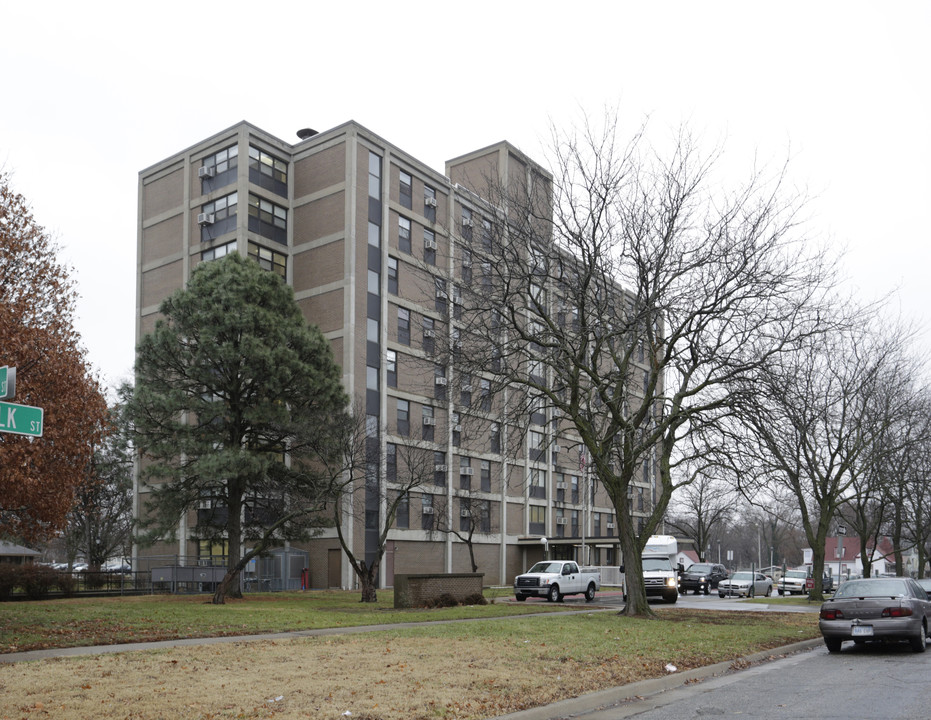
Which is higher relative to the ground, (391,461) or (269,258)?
(269,258)

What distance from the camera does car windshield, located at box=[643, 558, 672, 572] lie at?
1487 inches

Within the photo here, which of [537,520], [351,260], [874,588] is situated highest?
[351,260]

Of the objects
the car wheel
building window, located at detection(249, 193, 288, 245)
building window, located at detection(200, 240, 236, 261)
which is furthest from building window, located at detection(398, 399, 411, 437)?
the car wheel

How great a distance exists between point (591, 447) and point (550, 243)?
18.6 ft

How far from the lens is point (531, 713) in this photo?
31.5 ft

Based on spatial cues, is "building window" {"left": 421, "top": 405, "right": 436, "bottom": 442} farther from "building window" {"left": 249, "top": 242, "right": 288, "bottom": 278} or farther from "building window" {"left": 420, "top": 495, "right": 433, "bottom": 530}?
"building window" {"left": 249, "top": 242, "right": 288, "bottom": 278}

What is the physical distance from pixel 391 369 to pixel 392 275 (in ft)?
18.1

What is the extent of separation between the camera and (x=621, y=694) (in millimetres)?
11422

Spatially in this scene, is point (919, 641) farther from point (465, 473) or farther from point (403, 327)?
point (465, 473)

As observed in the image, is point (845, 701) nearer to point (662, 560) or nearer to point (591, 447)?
point (591, 447)

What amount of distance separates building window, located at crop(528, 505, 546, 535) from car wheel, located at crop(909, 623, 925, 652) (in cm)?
4783

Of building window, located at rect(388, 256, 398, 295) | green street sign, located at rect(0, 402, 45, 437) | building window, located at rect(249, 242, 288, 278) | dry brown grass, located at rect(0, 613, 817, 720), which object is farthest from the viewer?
building window, located at rect(388, 256, 398, 295)

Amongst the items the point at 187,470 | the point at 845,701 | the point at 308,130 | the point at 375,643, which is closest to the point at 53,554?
the point at 308,130

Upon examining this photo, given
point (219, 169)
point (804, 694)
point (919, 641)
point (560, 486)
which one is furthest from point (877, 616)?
point (560, 486)
